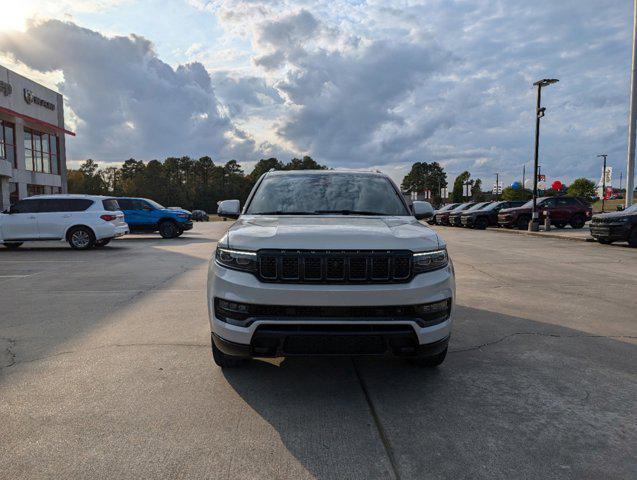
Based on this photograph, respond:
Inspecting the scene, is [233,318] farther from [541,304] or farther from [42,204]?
[42,204]

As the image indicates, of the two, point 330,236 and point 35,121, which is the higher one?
point 35,121

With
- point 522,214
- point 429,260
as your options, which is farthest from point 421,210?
point 522,214

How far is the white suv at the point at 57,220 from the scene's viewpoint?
14.7 m

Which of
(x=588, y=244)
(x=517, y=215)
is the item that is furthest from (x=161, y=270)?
(x=517, y=215)

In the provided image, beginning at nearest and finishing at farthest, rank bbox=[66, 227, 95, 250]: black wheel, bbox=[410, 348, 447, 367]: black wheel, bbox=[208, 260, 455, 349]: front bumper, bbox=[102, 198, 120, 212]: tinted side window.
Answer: bbox=[208, 260, 455, 349]: front bumper, bbox=[410, 348, 447, 367]: black wheel, bbox=[66, 227, 95, 250]: black wheel, bbox=[102, 198, 120, 212]: tinted side window

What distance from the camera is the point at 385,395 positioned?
3486 millimetres

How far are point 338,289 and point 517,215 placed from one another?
2533cm

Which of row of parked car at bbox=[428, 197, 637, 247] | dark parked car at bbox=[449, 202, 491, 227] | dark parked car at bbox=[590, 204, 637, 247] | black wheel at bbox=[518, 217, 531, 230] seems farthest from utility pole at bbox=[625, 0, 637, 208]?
dark parked car at bbox=[449, 202, 491, 227]

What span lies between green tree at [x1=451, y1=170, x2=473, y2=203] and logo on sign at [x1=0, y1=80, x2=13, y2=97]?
9139cm

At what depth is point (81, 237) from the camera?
48.8ft

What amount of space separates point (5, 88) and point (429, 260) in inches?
1326

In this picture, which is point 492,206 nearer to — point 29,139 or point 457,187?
point 29,139

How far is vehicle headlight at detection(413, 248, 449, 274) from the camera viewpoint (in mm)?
3363

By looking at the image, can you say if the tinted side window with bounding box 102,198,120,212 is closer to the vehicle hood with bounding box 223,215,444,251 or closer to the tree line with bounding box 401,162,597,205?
the vehicle hood with bounding box 223,215,444,251
